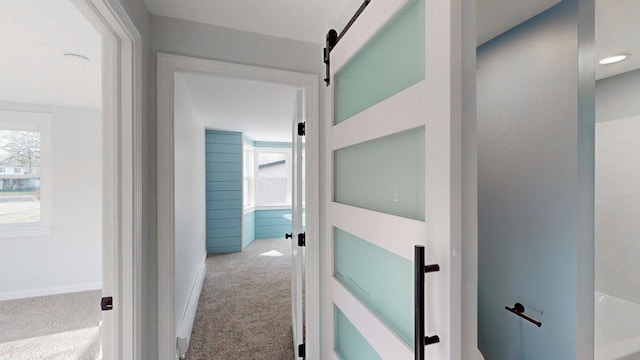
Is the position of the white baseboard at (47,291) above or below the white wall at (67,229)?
below

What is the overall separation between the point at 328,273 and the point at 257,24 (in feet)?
4.97

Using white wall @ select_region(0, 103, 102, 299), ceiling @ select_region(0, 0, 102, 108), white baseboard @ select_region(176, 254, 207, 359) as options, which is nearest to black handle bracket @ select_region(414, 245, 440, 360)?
white baseboard @ select_region(176, 254, 207, 359)

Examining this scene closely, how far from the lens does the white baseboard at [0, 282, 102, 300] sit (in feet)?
10.5

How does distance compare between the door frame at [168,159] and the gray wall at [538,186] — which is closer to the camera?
the gray wall at [538,186]

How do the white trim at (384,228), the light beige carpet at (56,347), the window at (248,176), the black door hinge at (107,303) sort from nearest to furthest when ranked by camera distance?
the white trim at (384,228) < the black door hinge at (107,303) < the light beige carpet at (56,347) < the window at (248,176)

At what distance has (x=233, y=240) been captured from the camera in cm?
534

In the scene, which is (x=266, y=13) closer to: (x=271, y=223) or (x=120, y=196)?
(x=120, y=196)

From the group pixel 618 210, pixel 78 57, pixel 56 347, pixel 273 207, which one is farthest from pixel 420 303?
pixel 273 207

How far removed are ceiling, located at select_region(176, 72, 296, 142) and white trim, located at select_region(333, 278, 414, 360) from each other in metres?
1.70

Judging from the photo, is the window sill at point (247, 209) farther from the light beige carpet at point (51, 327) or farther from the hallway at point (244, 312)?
the light beige carpet at point (51, 327)

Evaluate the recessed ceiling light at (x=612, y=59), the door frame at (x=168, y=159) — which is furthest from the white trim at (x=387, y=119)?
the recessed ceiling light at (x=612, y=59)

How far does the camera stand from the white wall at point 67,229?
325 centimetres

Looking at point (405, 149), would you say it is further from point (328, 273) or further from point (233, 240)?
point (233, 240)

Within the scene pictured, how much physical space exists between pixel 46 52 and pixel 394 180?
8.84 feet
